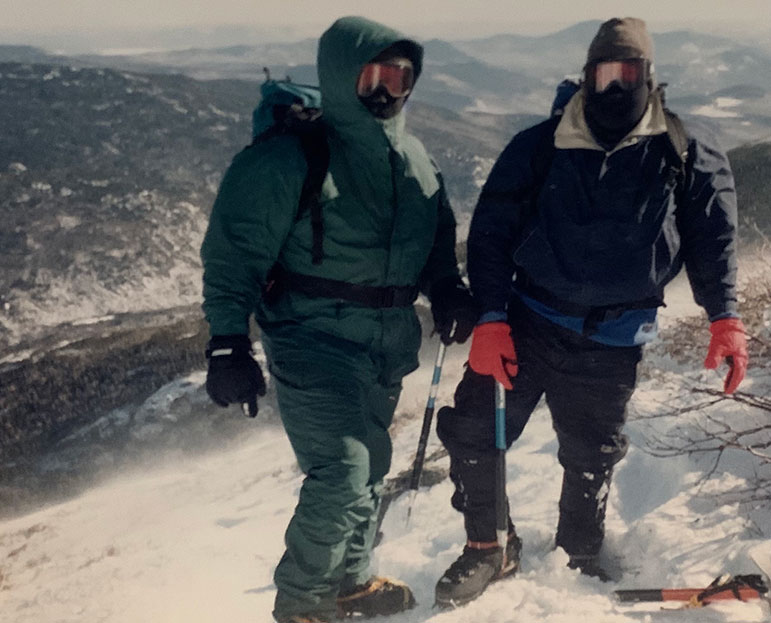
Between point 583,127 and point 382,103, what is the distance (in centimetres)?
107

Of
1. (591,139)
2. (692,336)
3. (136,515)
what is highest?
(591,139)

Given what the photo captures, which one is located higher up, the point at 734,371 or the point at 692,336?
the point at 734,371

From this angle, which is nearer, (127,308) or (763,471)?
(763,471)

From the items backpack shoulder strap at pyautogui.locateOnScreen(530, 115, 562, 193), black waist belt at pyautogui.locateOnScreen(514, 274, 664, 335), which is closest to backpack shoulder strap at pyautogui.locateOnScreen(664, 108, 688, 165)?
backpack shoulder strap at pyautogui.locateOnScreen(530, 115, 562, 193)

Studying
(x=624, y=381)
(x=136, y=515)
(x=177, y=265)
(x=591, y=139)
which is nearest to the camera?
(x=591, y=139)

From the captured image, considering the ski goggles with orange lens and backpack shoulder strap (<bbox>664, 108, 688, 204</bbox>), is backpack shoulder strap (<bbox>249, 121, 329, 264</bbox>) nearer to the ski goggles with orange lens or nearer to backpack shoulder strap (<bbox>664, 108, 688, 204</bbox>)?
the ski goggles with orange lens

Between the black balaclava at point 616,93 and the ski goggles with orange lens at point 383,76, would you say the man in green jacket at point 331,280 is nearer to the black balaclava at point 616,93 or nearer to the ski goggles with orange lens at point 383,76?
the ski goggles with orange lens at point 383,76

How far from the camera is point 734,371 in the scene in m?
3.64

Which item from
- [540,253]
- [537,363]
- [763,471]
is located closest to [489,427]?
[537,363]

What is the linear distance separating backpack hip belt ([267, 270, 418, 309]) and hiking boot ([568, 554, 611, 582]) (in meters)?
2.09

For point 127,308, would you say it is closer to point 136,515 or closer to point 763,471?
point 136,515

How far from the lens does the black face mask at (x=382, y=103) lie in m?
3.48

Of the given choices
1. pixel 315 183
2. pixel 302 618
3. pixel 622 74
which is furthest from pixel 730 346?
pixel 302 618

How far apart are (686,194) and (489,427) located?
66.9 inches
